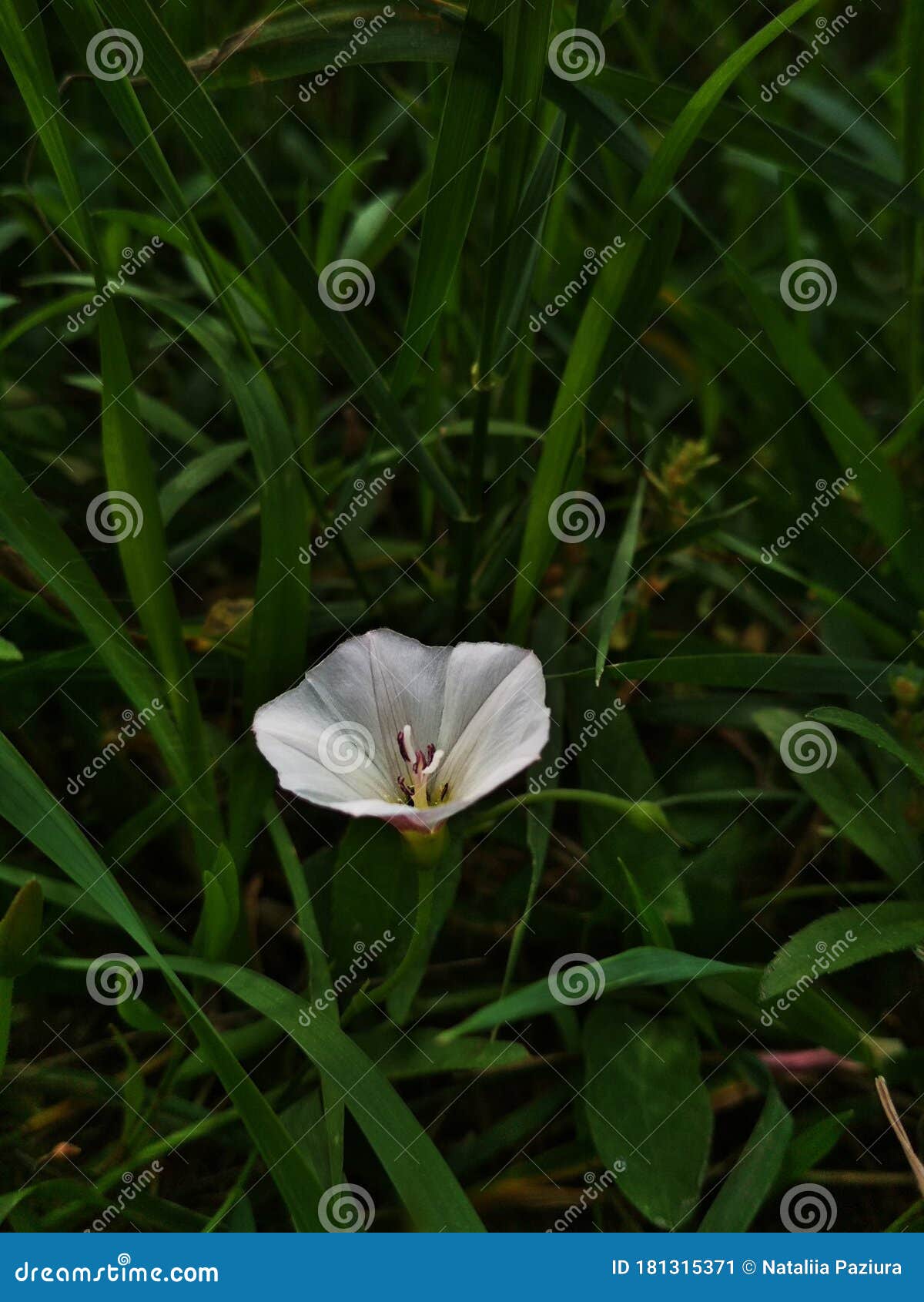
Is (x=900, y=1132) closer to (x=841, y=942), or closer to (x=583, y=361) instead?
(x=841, y=942)
